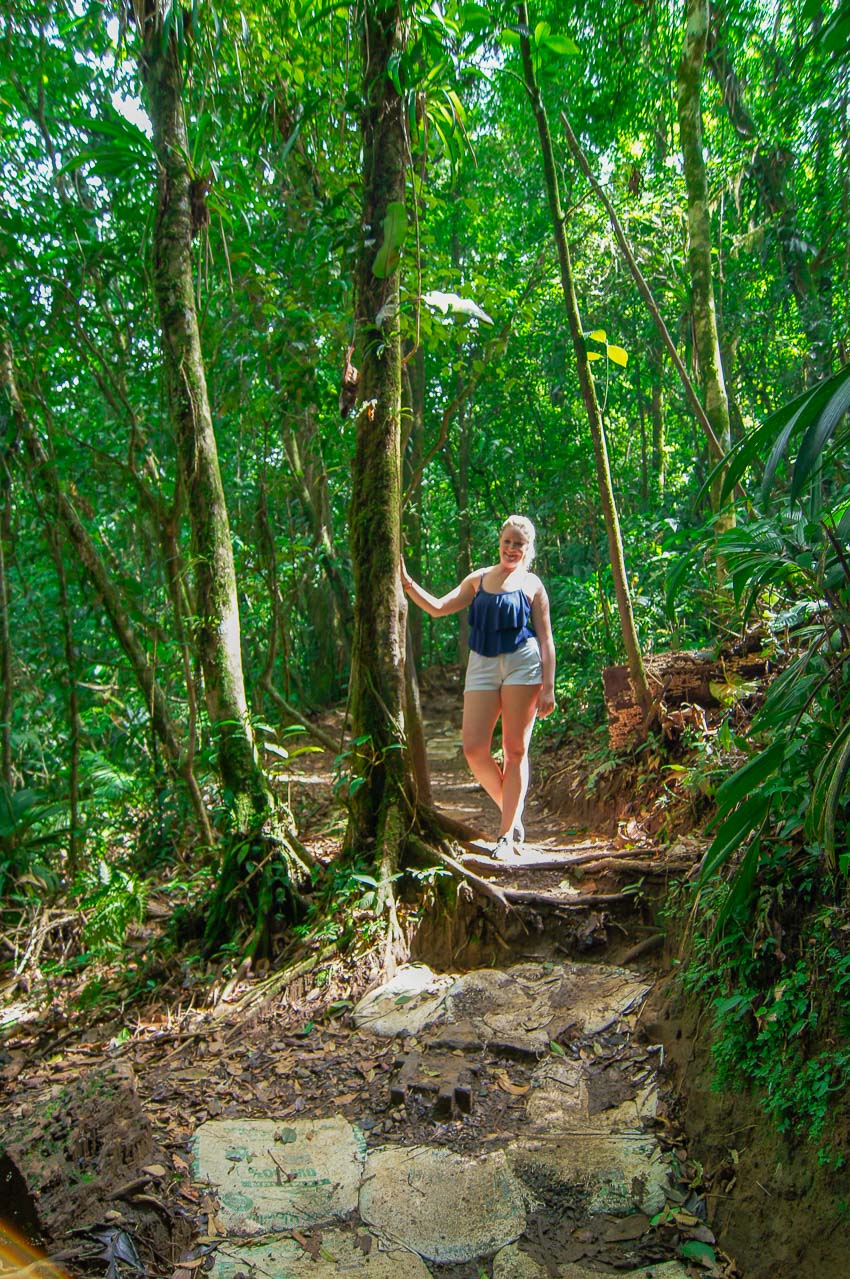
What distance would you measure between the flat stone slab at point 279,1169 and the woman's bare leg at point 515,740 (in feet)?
6.55

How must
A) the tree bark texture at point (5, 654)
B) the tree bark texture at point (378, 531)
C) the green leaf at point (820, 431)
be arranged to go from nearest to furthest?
the green leaf at point (820, 431) → the tree bark texture at point (378, 531) → the tree bark texture at point (5, 654)

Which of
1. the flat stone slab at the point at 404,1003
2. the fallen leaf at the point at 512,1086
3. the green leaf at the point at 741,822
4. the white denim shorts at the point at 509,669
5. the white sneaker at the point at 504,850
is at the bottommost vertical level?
the fallen leaf at the point at 512,1086

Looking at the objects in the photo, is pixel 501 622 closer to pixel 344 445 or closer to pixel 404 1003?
pixel 404 1003

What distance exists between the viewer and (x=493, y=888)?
409cm

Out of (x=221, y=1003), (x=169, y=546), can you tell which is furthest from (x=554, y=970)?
(x=169, y=546)

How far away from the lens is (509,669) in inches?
182

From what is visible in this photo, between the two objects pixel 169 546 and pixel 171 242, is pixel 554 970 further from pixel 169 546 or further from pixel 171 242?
pixel 171 242

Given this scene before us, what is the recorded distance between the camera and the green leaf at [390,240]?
3984mm

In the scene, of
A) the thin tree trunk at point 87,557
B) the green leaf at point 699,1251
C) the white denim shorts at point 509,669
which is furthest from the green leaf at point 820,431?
the thin tree trunk at point 87,557

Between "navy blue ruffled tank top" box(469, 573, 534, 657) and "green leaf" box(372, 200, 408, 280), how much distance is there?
1707 millimetres

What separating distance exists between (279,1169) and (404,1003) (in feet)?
3.23

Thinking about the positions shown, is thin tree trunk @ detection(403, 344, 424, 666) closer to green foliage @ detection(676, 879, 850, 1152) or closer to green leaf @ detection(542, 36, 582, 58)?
green leaf @ detection(542, 36, 582, 58)

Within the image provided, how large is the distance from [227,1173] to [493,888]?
5.61 ft

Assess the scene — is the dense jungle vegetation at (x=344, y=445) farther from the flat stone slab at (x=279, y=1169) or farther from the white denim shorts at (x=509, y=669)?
the flat stone slab at (x=279, y=1169)
